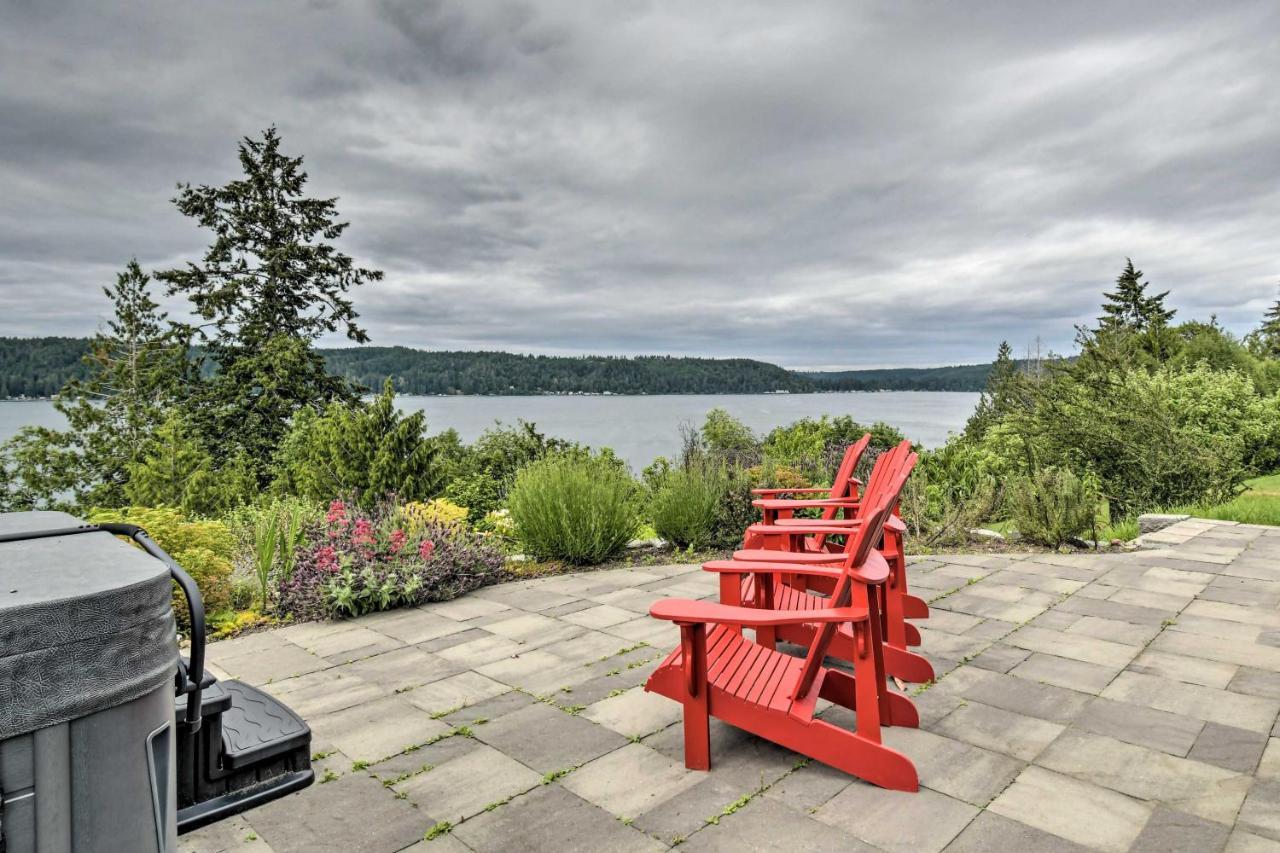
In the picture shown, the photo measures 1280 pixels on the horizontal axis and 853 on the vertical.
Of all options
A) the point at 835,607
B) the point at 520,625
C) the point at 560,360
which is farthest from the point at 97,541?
the point at 560,360

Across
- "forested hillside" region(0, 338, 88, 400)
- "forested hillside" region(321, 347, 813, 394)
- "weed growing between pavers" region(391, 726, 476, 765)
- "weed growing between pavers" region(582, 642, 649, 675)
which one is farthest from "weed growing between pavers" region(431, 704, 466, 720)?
"forested hillside" region(321, 347, 813, 394)

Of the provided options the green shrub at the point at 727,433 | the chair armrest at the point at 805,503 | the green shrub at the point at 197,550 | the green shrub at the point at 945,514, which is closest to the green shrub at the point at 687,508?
the green shrub at the point at 945,514

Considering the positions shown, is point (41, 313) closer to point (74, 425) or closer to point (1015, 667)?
point (74, 425)

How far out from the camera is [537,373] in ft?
101

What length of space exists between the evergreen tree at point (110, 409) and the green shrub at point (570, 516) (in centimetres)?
940

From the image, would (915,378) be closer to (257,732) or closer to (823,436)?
(823,436)

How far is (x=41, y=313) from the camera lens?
723 inches

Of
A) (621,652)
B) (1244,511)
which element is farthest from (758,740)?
(1244,511)

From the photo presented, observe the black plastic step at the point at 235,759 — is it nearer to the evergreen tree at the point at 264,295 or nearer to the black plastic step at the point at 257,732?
the black plastic step at the point at 257,732

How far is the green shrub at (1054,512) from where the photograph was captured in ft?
20.0

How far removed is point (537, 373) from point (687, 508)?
2521 cm

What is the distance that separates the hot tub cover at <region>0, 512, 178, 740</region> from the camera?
680 millimetres

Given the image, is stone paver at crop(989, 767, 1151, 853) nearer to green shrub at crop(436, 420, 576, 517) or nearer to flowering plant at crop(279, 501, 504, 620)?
flowering plant at crop(279, 501, 504, 620)

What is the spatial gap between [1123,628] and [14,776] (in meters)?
4.74
